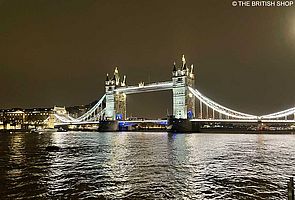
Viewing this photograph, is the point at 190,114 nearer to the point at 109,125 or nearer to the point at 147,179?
the point at 109,125

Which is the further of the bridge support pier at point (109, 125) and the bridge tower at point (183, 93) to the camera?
the bridge support pier at point (109, 125)

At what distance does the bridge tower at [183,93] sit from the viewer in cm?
10344

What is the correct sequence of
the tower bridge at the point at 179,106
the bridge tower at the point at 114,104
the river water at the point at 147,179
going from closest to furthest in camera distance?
the river water at the point at 147,179 → the tower bridge at the point at 179,106 → the bridge tower at the point at 114,104

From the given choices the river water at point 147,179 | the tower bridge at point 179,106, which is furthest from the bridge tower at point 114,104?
the river water at point 147,179

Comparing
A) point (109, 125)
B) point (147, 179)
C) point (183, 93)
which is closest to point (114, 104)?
point (109, 125)

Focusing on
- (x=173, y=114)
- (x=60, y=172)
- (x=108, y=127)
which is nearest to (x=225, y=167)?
(x=60, y=172)

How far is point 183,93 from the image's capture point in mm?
106562

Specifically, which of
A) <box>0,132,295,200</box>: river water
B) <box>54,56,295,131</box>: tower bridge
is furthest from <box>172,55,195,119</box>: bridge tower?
<box>0,132,295,200</box>: river water

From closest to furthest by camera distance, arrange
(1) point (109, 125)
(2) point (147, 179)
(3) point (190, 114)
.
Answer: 1. (2) point (147, 179)
2. (3) point (190, 114)
3. (1) point (109, 125)

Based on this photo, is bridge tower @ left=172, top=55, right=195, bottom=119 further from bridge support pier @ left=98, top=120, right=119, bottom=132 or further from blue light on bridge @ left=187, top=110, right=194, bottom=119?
bridge support pier @ left=98, top=120, right=119, bottom=132

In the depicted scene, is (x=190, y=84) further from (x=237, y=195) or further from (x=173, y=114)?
(x=237, y=195)

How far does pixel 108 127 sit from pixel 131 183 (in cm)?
10504

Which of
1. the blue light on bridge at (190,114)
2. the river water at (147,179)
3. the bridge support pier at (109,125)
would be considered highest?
the blue light on bridge at (190,114)

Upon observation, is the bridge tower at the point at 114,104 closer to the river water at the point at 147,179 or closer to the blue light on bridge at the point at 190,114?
the blue light on bridge at the point at 190,114
